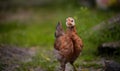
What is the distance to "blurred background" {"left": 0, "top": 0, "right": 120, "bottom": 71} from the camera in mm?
6949

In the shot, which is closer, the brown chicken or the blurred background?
the brown chicken

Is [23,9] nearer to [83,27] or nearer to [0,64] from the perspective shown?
[83,27]

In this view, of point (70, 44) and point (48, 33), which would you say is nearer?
point (70, 44)

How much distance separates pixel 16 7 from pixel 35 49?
5029 mm

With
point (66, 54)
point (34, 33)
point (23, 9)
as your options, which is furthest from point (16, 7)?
point (66, 54)

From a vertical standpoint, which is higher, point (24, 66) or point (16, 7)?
point (16, 7)

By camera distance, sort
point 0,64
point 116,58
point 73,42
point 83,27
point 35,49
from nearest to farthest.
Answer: point 73,42, point 0,64, point 116,58, point 83,27, point 35,49

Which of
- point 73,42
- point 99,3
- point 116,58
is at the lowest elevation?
point 116,58

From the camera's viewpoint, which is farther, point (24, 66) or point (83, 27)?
point (83, 27)

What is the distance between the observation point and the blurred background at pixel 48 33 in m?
6.95

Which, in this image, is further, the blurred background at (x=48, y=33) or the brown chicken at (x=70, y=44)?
the blurred background at (x=48, y=33)

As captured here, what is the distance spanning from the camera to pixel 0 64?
6.64m

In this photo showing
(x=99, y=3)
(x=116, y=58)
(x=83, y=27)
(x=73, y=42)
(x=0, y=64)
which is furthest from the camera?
(x=99, y=3)

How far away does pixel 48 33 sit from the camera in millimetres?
10578
